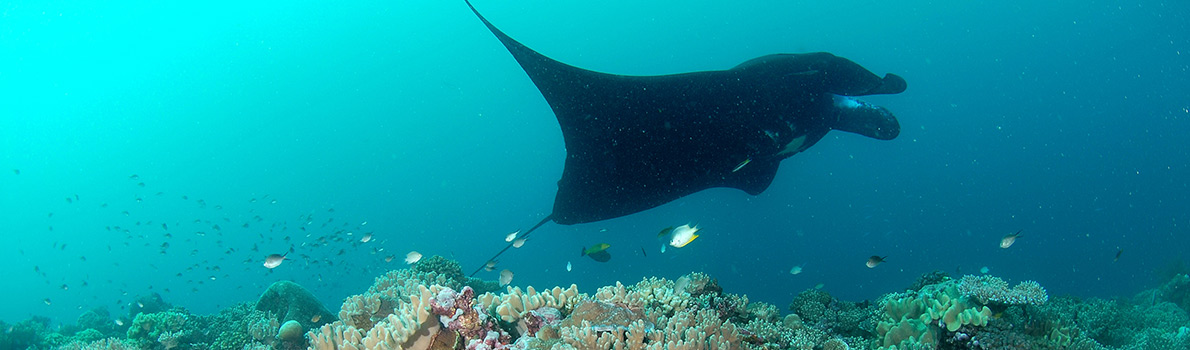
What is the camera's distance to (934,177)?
89688mm

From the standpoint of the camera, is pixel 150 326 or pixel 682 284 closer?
pixel 682 284

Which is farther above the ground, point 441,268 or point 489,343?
point 441,268

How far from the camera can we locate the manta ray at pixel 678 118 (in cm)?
534

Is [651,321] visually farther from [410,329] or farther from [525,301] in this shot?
[410,329]

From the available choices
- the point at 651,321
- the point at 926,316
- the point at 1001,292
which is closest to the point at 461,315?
the point at 651,321

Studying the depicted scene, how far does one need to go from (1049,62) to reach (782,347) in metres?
118

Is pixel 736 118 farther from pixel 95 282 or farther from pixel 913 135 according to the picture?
pixel 95 282

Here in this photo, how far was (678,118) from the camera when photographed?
220 inches

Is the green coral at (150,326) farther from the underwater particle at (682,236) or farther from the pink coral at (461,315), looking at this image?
the underwater particle at (682,236)

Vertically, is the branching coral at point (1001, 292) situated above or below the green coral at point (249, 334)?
below

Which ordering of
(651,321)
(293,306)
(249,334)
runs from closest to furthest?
(651,321) < (249,334) < (293,306)

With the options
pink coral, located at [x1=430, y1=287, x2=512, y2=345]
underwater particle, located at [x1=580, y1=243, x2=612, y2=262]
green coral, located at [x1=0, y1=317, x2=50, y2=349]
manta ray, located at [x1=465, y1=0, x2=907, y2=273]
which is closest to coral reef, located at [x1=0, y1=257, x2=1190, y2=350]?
pink coral, located at [x1=430, y1=287, x2=512, y2=345]

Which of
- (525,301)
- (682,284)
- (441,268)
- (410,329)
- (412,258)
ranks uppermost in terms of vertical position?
(412,258)

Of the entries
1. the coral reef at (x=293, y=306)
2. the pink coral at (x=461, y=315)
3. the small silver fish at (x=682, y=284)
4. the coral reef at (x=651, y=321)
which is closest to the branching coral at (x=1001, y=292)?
the coral reef at (x=651, y=321)
